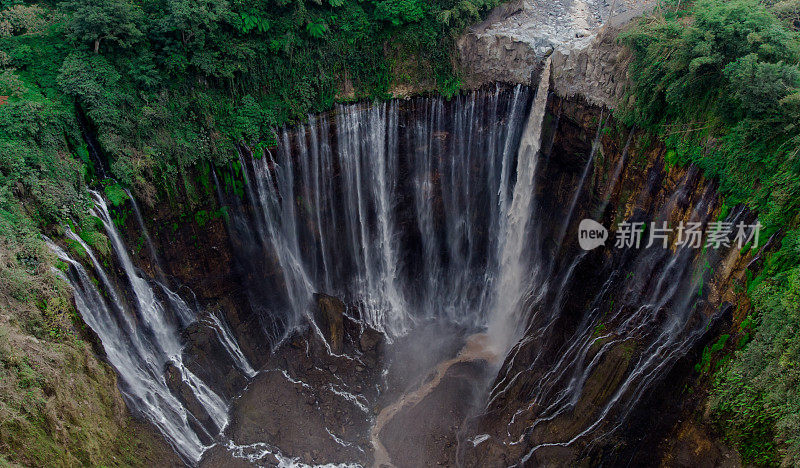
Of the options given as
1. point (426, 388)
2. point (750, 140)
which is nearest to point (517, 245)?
point (426, 388)

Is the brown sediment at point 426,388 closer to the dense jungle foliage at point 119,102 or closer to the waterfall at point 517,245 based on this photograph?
the waterfall at point 517,245

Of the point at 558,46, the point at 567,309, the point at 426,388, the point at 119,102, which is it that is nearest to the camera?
the point at 119,102

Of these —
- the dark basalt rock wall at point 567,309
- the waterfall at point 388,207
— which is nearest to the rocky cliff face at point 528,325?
the dark basalt rock wall at point 567,309

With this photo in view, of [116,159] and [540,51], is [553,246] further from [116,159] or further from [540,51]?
[116,159]

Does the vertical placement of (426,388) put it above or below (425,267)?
below

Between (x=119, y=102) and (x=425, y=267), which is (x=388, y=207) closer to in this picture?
(x=425, y=267)

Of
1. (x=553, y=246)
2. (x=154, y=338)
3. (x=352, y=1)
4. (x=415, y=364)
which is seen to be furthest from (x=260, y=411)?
(x=352, y=1)
